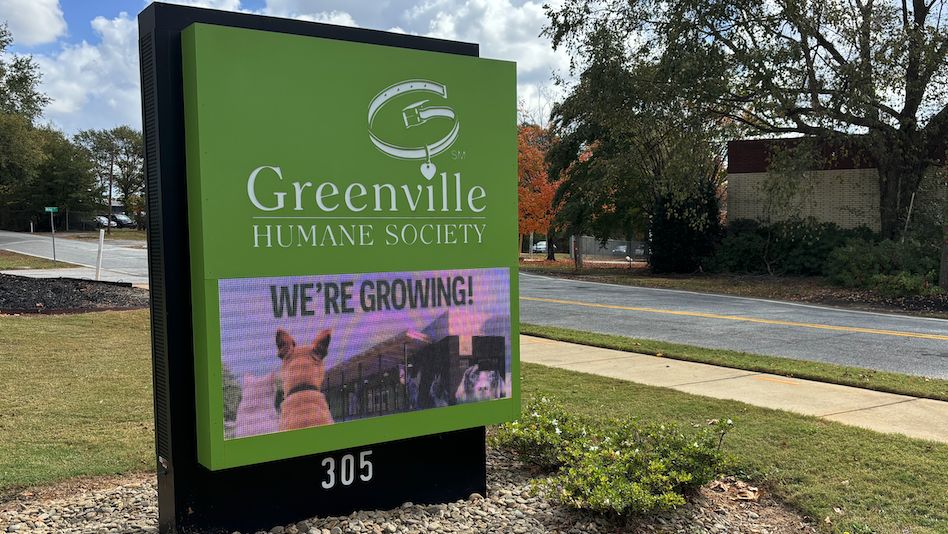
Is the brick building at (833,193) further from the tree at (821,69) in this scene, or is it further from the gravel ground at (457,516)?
the gravel ground at (457,516)

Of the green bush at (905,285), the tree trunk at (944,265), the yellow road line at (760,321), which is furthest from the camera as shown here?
the tree trunk at (944,265)

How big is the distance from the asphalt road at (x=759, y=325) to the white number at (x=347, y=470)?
7.12 metres

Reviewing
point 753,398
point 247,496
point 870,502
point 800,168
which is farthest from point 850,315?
point 247,496

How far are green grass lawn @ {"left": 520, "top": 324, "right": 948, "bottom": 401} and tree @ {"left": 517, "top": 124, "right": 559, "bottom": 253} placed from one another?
27.4 metres

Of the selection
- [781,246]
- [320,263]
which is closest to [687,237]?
[781,246]

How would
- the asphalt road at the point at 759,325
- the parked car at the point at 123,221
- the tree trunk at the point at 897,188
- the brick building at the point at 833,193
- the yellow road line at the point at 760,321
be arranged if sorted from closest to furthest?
the asphalt road at the point at 759,325 → the yellow road line at the point at 760,321 → the tree trunk at the point at 897,188 → the brick building at the point at 833,193 → the parked car at the point at 123,221

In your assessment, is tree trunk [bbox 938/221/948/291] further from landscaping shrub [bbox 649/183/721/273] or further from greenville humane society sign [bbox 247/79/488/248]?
greenville humane society sign [bbox 247/79/488/248]

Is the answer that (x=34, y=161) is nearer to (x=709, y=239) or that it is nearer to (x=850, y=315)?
(x=709, y=239)

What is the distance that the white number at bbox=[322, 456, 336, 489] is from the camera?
4.00 metres

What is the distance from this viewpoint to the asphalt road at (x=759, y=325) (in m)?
9.94

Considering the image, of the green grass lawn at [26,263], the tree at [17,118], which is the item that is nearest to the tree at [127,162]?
the tree at [17,118]

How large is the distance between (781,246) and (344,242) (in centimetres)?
2389

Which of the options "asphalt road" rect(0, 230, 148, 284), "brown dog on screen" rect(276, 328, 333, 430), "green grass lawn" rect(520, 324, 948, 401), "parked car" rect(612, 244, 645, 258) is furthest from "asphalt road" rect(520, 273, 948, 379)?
"parked car" rect(612, 244, 645, 258)

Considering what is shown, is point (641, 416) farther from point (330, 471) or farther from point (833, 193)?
point (833, 193)
